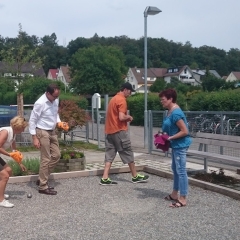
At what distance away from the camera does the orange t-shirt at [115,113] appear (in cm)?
856

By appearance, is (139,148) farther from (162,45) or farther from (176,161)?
(162,45)

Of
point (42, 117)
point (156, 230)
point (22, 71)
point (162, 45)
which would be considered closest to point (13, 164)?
point (42, 117)

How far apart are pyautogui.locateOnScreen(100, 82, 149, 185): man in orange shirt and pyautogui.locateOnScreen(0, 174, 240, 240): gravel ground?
0.39 metres

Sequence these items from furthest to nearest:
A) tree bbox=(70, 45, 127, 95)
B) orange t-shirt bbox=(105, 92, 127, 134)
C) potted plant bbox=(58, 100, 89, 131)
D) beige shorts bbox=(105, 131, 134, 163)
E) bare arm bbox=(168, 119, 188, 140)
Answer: tree bbox=(70, 45, 127, 95) → potted plant bbox=(58, 100, 89, 131) → beige shorts bbox=(105, 131, 134, 163) → orange t-shirt bbox=(105, 92, 127, 134) → bare arm bbox=(168, 119, 188, 140)

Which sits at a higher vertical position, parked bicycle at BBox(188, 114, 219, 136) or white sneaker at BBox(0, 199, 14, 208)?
parked bicycle at BBox(188, 114, 219, 136)

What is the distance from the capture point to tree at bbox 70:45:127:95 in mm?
64875

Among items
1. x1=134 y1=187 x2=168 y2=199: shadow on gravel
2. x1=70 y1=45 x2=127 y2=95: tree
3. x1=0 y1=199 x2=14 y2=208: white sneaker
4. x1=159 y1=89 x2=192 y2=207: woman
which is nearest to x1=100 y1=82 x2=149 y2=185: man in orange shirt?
x1=134 y1=187 x2=168 y2=199: shadow on gravel

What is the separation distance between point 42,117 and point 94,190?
155cm

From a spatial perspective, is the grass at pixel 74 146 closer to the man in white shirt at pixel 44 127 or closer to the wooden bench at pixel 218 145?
the wooden bench at pixel 218 145

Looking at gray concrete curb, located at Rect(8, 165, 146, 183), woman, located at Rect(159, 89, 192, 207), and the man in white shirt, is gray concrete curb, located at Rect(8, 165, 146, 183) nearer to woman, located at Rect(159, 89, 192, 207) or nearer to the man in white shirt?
the man in white shirt

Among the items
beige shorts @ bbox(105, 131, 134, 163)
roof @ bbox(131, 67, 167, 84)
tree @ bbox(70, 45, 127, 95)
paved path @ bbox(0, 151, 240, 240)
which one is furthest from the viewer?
roof @ bbox(131, 67, 167, 84)

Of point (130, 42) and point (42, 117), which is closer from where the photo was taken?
point (42, 117)

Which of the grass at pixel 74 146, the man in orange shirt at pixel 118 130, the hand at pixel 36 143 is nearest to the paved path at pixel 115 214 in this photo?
the man in orange shirt at pixel 118 130

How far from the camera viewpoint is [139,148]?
51.2 feet
